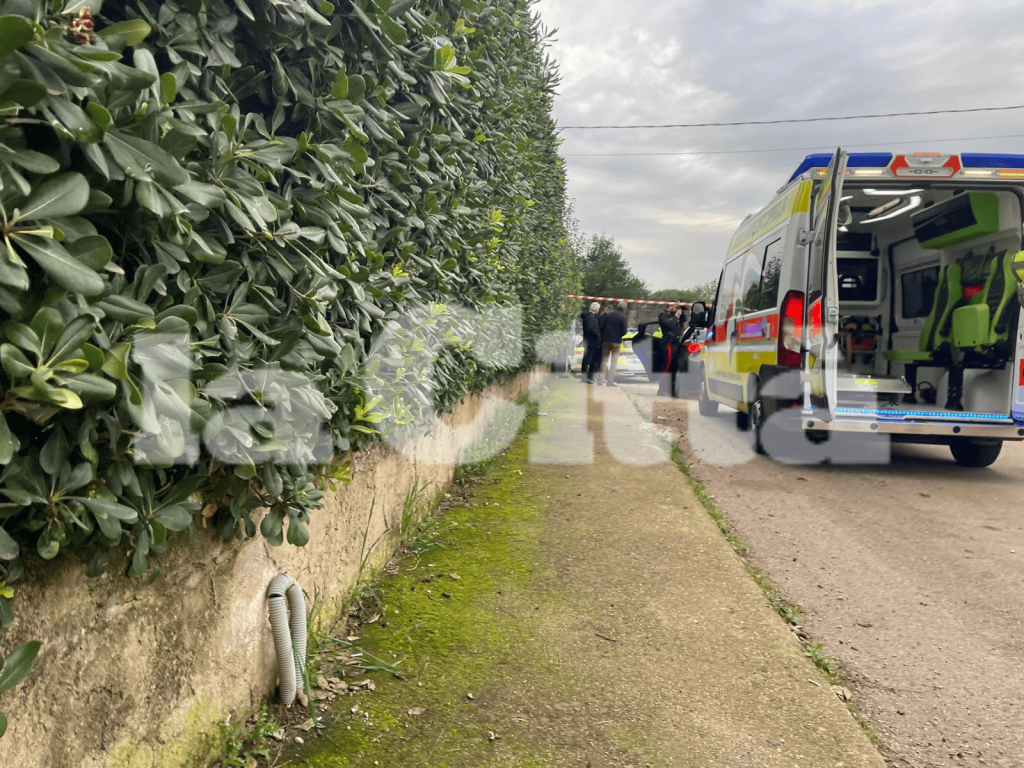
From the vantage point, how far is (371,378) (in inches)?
107

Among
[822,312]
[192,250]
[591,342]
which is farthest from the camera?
[591,342]

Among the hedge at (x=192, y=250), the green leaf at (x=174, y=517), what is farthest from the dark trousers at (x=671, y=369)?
the green leaf at (x=174, y=517)

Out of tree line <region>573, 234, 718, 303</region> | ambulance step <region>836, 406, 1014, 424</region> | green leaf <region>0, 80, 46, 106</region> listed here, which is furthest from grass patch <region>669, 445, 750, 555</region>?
tree line <region>573, 234, 718, 303</region>

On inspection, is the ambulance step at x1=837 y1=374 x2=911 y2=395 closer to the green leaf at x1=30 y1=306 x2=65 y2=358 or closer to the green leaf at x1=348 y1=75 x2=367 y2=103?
the green leaf at x1=348 y1=75 x2=367 y2=103

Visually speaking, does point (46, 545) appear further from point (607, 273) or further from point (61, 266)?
point (607, 273)

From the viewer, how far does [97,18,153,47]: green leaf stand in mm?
1162

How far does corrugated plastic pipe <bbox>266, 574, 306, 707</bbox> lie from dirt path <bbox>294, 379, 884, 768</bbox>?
211 mm

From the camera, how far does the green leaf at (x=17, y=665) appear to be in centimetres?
130

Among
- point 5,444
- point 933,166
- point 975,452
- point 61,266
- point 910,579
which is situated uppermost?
point 933,166

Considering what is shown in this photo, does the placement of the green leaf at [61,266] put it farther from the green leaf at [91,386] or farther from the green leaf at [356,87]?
the green leaf at [356,87]

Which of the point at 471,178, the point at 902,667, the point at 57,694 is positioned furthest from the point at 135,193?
the point at 902,667

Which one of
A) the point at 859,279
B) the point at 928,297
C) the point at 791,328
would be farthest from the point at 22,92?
the point at 859,279

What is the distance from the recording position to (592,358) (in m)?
16.2

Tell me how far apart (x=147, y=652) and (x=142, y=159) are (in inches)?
49.4
